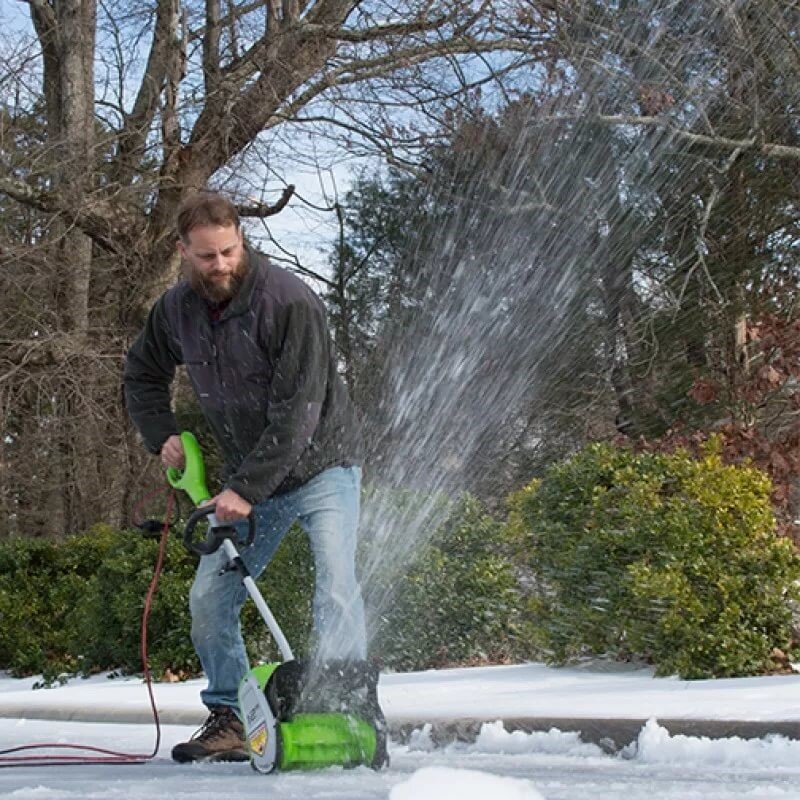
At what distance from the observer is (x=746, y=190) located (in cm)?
1060

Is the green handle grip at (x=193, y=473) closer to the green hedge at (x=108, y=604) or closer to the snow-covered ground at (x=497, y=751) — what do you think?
the snow-covered ground at (x=497, y=751)

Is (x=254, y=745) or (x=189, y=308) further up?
(x=189, y=308)

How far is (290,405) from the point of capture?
3674 millimetres

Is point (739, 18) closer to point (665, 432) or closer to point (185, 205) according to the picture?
point (665, 432)

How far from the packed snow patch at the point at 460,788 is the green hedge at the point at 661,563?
272 cm

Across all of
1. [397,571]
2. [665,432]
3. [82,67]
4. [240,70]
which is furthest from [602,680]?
[82,67]

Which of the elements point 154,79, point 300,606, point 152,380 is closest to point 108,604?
point 300,606

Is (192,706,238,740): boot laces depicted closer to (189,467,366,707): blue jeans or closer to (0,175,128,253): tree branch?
(189,467,366,707): blue jeans

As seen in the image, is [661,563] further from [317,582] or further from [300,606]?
[317,582]

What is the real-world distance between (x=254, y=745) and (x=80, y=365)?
960cm

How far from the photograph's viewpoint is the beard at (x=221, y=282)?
3777 mm

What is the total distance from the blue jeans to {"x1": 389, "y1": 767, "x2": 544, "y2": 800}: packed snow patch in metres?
0.59

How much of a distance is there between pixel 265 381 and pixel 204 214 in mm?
559

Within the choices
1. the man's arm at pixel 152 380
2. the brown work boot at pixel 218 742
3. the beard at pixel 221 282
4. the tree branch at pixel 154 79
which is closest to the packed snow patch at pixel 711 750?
the brown work boot at pixel 218 742
